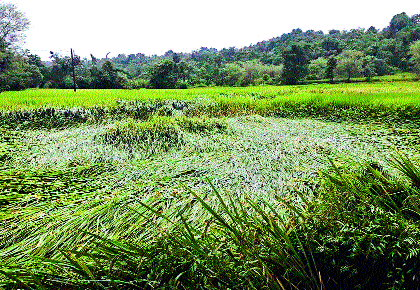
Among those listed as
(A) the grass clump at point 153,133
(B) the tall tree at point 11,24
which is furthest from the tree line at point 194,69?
(A) the grass clump at point 153,133

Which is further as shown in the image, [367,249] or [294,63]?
[294,63]

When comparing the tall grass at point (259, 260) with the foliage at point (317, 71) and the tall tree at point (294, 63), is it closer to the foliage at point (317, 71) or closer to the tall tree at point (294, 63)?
the tall tree at point (294, 63)

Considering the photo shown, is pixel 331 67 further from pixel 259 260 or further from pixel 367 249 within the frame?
pixel 259 260

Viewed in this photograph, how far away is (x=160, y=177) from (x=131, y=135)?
1721 millimetres

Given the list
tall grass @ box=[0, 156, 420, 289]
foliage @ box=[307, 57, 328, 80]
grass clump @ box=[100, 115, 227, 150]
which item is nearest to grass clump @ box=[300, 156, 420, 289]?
tall grass @ box=[0, 156, 420, 289]

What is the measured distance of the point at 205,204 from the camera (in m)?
0.82

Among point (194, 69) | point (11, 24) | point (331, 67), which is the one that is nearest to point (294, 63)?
point (331, 67)

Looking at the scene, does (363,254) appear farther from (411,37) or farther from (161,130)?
(411,37)

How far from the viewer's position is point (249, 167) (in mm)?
2512

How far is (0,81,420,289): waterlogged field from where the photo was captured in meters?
0.99

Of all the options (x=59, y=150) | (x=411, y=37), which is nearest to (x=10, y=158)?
(x=59, y=150)

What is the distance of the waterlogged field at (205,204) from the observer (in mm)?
988

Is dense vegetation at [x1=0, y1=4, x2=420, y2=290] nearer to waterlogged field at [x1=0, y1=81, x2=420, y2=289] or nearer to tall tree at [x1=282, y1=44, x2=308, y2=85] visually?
waterlogged field at [x1=0, y1=81, x2=420, y2=289]

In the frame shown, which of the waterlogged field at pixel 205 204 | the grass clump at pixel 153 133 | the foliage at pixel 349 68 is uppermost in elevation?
the foliage at pixel 349 68
